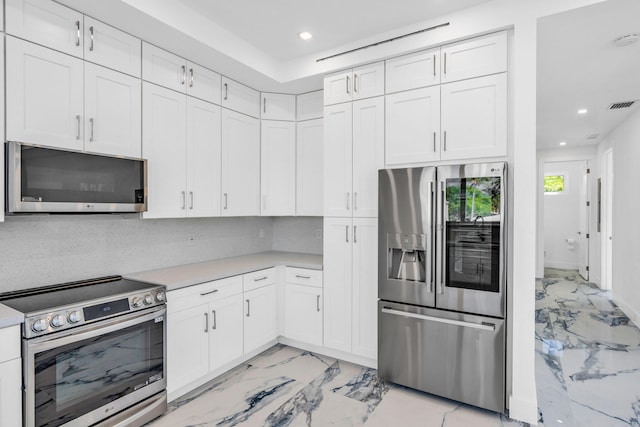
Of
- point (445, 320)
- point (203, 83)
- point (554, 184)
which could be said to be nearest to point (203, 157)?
point (203, 83)

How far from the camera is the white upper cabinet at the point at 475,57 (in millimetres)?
2412

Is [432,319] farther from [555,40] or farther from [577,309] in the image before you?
[577,309]

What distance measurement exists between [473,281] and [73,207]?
2.68m

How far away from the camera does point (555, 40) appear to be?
2.56 metres

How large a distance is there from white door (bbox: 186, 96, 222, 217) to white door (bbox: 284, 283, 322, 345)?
1097 mm

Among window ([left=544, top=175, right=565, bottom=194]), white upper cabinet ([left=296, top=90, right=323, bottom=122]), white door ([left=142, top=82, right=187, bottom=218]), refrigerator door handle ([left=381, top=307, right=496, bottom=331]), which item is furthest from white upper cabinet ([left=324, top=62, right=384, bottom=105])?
window ([left=544, top=175, right=565, bottom=194])

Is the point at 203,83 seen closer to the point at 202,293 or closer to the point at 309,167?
the point at 309,167

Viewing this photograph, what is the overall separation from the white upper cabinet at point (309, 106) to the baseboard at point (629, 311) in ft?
14.9

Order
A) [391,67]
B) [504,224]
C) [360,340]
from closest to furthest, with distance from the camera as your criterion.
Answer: [504,224]
[391,67]
[360,340]

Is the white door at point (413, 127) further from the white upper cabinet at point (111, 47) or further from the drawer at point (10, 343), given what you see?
the drawer at point (10, 343)

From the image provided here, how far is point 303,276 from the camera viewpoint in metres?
3.35

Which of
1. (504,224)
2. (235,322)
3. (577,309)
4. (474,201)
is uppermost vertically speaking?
(474,201)

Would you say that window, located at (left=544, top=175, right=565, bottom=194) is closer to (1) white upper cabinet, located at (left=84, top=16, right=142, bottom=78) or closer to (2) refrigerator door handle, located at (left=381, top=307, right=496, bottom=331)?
(2) refrigerator door handle, located at (left=381, top=307, right=496, bottom=331)

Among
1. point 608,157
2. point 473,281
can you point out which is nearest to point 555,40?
point 473,281
